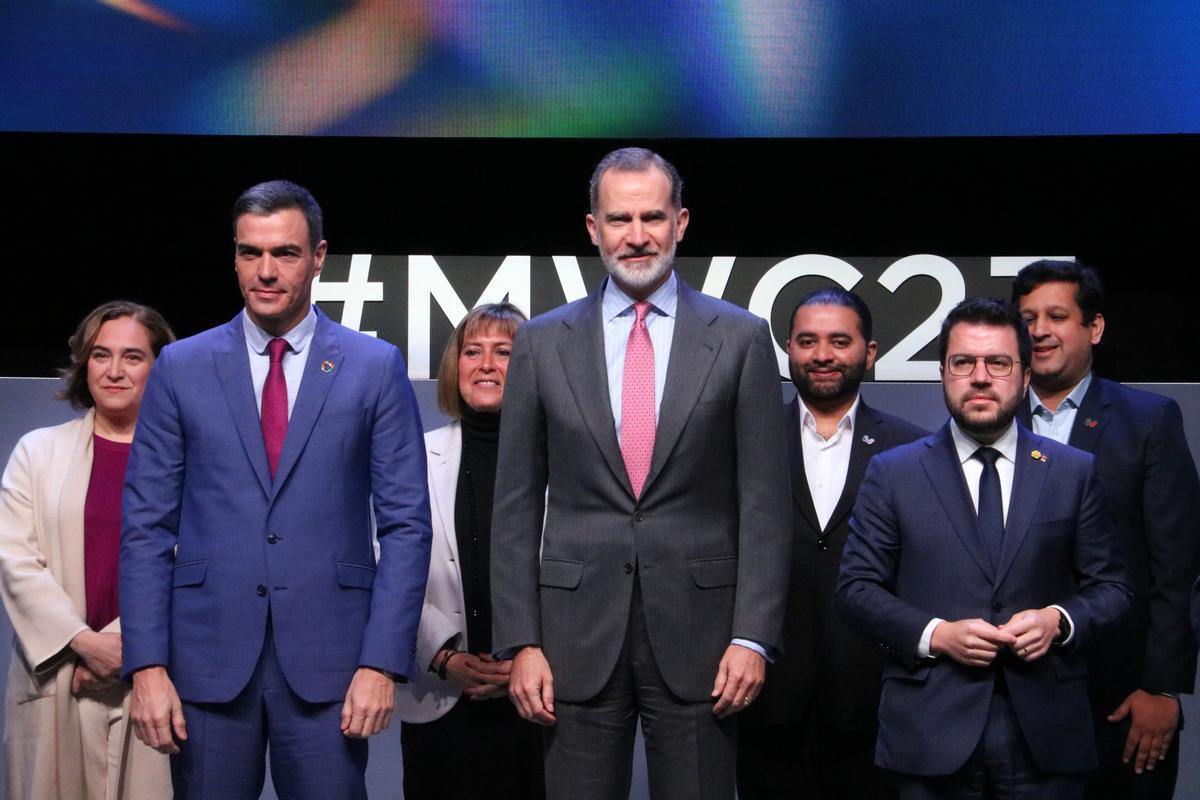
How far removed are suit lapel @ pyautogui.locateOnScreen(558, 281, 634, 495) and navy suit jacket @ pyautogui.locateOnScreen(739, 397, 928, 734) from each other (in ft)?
2.70

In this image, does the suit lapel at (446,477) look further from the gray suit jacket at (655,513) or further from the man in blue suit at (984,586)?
the man in blue suit at (984,586)

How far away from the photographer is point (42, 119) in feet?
15.1

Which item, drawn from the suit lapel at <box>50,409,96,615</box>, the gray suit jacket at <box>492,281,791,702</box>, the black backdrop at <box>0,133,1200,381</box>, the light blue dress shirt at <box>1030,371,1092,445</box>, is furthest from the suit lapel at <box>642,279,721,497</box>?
the black backdrop at <box>0,133,1200,381</box>

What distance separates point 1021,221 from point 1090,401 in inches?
50.1

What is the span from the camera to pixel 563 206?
492 cm

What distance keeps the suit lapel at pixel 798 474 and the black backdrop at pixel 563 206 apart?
1.22 m

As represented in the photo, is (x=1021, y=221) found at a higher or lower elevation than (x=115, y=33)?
lower

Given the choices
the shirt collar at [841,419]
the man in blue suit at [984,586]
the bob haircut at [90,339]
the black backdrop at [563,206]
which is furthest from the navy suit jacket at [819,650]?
the bob haircut at [90,339]

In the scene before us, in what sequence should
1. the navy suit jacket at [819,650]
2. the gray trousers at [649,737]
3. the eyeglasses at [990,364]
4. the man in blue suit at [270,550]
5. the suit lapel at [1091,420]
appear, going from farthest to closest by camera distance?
1. the suit lapel at [1091,420]
2. the navy suit jacket at [819,650]
3. the eyeglasses at [990,364]
4. the man in blue suit at [270,550]
5. the gray trousers at [649,737]

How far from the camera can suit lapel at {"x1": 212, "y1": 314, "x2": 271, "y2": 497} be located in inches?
115

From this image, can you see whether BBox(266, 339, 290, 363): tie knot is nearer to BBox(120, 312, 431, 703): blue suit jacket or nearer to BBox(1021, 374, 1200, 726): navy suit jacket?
BBox(120, 312, 431, 703): blue suit jacket

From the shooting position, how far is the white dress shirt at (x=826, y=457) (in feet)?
12.2

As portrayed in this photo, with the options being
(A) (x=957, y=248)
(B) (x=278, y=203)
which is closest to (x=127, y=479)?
(B) (x=278, y=203)

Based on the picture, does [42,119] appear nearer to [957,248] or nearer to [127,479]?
[127,479]
